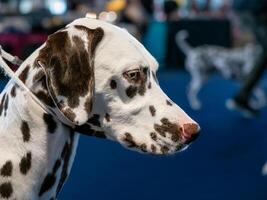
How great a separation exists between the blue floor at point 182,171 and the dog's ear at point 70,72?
116 cm

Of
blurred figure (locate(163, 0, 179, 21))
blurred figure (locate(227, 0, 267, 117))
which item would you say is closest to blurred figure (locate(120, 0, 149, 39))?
blurred figure (locate(163, 0, 179, 21))

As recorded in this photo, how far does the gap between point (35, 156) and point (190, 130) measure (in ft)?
1.01

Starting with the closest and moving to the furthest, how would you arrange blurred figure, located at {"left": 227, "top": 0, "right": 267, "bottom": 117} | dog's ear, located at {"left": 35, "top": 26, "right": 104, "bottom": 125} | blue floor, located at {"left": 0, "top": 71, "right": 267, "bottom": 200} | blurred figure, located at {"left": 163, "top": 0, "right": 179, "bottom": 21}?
dog's ear, located at {"left": 35, "top": 26, "right": 104, "bottom": 125} < blue floor, located at {"left": 0, "top": 71, "right": 267, "bottom": 200} < blurred figure, located at {"left": 227, "top": 0, "right": 267, "bottom": 117} < blurred figure, located at {"left": 163, "top": 0, "right": 179, "bottom": 21}

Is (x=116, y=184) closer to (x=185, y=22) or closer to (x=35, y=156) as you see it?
(x=35, y=156)

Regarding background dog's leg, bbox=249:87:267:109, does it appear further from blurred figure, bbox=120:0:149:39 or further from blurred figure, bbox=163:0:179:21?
blurred figure, bbox=163:0:179:21

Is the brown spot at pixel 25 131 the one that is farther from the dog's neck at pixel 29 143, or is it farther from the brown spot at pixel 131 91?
the brown spot at pixel 131 91

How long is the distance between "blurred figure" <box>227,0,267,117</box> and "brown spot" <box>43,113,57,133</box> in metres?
3.26

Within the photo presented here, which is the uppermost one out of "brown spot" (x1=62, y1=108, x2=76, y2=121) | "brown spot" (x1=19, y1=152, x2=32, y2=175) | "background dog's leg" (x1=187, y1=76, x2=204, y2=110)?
"brown spot" (x1=62, y1=108, x2=76, y2=121)

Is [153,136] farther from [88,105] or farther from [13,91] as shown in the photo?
[13,91]

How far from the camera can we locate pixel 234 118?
14.0 feet

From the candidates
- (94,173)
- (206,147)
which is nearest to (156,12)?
(206,147)

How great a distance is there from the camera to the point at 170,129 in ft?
3.58

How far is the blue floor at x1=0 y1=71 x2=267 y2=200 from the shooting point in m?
2.49

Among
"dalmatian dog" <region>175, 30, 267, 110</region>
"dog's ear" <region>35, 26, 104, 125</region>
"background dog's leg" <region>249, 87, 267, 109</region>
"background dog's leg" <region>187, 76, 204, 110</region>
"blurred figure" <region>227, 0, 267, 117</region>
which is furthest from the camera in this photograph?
"dalmatian dog" <region>175, 30, 267, 110</region>
